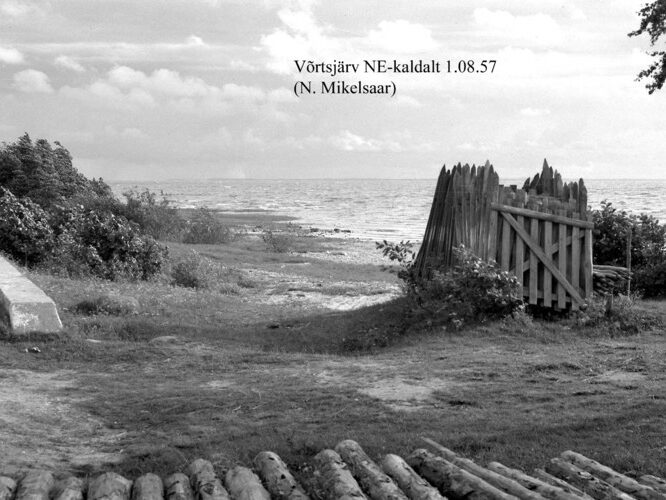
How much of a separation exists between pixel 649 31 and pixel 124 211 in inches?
726

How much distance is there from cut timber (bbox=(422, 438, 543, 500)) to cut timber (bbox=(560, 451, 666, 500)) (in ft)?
2.77

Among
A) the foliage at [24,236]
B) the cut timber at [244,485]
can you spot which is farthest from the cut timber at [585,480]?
the foliage at [24,236]

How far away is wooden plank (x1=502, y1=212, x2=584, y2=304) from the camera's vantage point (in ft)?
43.1

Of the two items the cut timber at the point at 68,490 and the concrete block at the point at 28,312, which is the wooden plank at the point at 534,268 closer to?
the concrete block at the point at 28,312

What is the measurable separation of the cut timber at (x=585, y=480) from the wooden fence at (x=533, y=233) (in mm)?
7351

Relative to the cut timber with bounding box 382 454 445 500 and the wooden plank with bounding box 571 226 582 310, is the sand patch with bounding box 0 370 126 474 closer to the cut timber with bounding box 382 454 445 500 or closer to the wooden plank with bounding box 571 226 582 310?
the cut timber with bounding box 382 454 445 500

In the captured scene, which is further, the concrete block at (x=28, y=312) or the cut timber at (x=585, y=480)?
the concrete block at (x=28, y=312)

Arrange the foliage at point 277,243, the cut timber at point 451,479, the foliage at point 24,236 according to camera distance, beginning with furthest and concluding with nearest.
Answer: the foliage at point 277,243
the foliage at point 24,236
the cut timber at point 451,479

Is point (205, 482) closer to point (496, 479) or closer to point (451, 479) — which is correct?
point (451, 479)

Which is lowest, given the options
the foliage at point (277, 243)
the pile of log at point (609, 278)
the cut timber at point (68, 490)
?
the foliage at point (277, 243)

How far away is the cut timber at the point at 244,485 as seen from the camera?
17.3 feet

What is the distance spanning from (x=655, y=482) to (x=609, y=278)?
8.57 metres

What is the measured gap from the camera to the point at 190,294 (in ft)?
55.8

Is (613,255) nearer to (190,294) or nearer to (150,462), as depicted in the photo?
(190,294)
